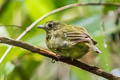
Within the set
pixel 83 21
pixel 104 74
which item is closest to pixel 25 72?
pixel 83 21

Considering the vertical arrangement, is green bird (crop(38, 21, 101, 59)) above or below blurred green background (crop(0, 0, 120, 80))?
above

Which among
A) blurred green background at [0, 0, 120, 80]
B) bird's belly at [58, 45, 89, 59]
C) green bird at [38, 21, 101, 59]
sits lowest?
blurred green background at [0, 0, 120, 80]

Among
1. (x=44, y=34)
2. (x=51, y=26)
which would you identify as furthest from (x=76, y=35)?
(x=44, y=34)

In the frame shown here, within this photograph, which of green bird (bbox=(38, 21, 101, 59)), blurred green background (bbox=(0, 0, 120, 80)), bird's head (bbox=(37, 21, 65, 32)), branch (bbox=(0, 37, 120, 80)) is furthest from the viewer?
blurred green background (bbox=(0, 0, 120, 80))

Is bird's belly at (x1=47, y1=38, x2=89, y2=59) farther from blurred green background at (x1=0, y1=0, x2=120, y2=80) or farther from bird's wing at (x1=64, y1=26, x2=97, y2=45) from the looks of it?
blurred green background at (x1=0, y1=0, x2=120, y2=80)

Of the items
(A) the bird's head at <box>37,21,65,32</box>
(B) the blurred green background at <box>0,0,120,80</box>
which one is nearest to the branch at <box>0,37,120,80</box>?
(A) the bird's head at <box>37,21,65,32</box>

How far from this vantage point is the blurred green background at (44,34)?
2.95 metres

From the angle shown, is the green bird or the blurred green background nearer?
the green bird

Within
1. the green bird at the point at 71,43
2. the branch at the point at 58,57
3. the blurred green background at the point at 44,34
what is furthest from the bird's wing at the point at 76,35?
the blurred green background at the point at 44,34

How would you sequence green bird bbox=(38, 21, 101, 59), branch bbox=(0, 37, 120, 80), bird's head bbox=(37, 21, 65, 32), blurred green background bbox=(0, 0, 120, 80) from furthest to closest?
1. blurred green background bbox=(0, 0, 120, 80)
2. bird's head bbox=(37, 21, 65, 32)
3. green bird bbox=(38, 21, 101, 59)
4. branch bbox=(0, 37, 120, 80)

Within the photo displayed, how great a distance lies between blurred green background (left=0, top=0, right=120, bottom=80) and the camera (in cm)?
295

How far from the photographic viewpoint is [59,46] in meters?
2.27

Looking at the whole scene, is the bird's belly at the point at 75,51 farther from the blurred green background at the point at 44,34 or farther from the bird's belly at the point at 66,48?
the blurred green background at the point at 44,34

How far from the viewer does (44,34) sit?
320cm
